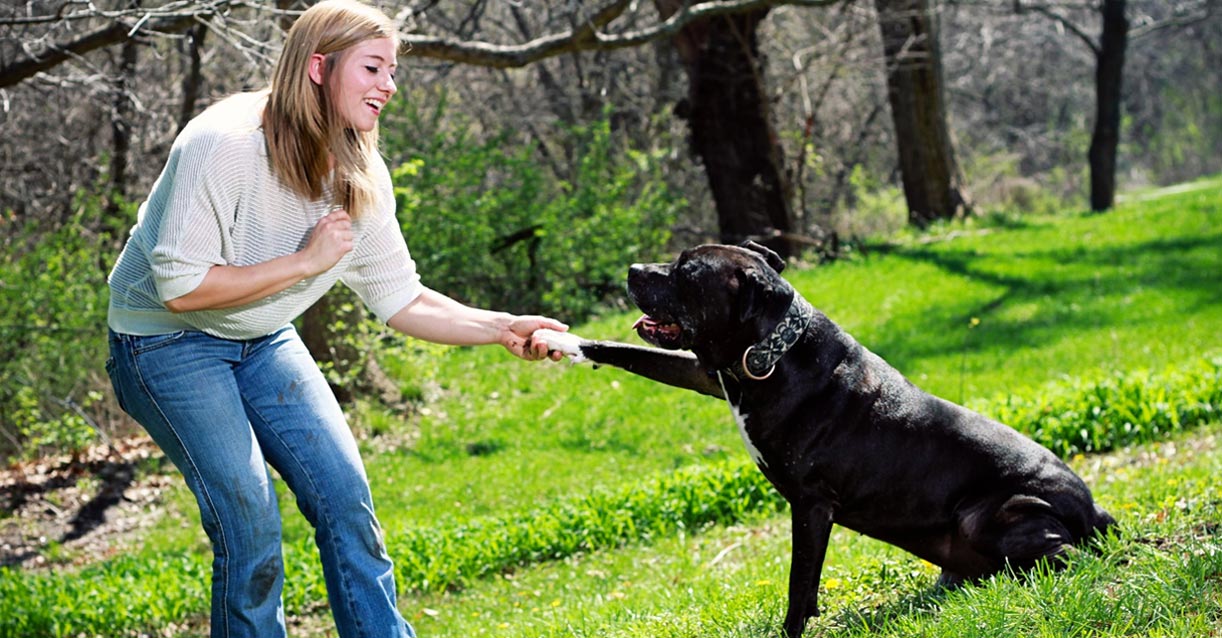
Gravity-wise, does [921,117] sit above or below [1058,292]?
above

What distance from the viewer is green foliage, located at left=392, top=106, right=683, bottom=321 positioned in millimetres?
13508

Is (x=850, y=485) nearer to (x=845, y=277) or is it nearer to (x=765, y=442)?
(x=765, y=442)

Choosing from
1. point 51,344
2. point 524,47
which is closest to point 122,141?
point 51,344

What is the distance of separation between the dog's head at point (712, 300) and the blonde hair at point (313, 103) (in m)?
1.06

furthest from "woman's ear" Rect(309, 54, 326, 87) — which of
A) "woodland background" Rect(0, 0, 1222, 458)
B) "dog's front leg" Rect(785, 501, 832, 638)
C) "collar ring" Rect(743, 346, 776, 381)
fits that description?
"dog's front leg" Rect(785, 501, 832, 638)

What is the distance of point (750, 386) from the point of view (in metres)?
4.21

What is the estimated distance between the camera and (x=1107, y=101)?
19734 millimetres

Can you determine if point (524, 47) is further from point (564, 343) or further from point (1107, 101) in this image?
point (1107, 101)

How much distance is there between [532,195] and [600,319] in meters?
2.10

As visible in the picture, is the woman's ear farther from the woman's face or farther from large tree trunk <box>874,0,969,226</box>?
large tree trunk <box>874,0,969,226</box>

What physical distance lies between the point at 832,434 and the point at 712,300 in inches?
24.5

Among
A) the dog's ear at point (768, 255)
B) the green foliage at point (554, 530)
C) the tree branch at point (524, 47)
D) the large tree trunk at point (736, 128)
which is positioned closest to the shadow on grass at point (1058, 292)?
the large tree trunk at point (736, 128)

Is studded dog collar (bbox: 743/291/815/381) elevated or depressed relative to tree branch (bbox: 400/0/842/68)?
depressed

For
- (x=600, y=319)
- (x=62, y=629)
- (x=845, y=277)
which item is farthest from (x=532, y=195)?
(x=62, y=629)
